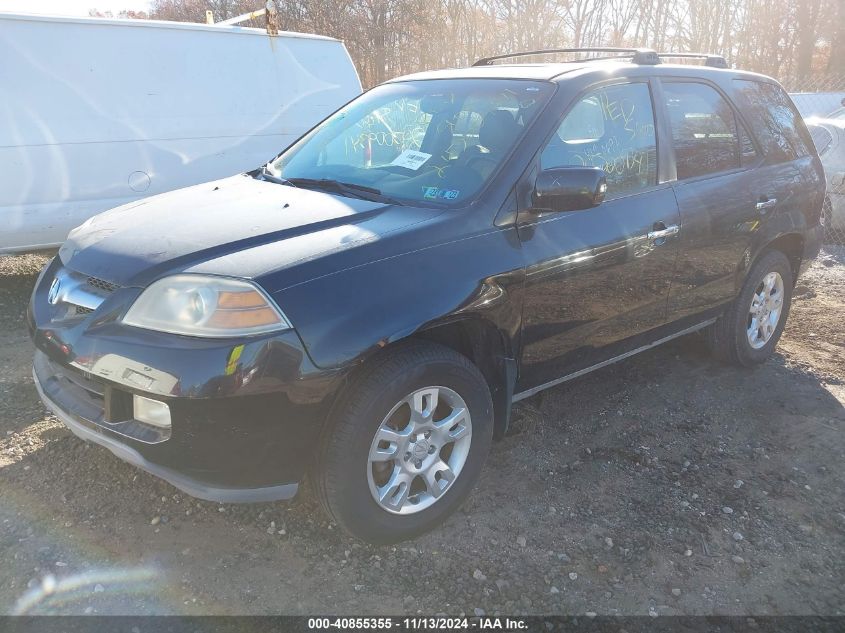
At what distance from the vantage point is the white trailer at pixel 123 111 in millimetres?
5121

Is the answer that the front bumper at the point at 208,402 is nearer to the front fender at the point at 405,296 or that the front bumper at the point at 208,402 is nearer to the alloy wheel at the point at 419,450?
the front fender at the point at 405,296

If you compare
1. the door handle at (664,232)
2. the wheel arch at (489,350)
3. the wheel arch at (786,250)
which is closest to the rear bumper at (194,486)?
the wheel arch at (489,350)

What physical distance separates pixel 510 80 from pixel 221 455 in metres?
2.20

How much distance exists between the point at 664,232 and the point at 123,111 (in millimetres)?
4276

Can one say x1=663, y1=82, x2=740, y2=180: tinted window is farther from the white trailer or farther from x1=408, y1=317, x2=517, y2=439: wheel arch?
the white trailer

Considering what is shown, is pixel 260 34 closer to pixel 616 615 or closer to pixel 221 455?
pixel 221 455

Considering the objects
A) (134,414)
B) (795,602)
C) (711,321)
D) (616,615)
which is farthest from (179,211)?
(711,321)

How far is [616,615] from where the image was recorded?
8.03 feet

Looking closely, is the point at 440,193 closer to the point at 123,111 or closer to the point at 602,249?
the point at 602,249

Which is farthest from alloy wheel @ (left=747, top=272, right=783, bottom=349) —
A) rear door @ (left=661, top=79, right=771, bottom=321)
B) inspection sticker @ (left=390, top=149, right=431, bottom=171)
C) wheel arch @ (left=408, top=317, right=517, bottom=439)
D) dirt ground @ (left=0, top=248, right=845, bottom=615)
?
inspection sticker @ (left=390, top=149, right=431, bottom=171)

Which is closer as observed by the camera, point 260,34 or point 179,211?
point 179,211

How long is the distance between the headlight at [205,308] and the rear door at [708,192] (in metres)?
2.32

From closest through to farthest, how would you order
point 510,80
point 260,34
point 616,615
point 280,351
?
point 280,351 → point 616,615 → point 510,80 → point 260,34

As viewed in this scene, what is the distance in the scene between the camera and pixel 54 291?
9.09 ft
